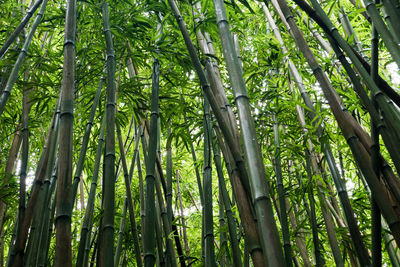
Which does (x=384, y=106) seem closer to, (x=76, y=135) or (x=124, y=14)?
(x=124, y=14)

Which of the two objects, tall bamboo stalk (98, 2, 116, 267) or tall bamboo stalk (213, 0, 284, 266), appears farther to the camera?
tall bamboo stalk (98, 2, 116, 267)

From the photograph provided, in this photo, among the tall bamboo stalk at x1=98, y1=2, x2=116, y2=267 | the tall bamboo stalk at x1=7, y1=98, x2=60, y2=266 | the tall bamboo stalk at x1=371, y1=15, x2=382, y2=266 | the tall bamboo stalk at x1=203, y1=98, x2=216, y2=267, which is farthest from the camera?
the tall bamboo stalk at x1=203, y1=98, x2=216, y2=267

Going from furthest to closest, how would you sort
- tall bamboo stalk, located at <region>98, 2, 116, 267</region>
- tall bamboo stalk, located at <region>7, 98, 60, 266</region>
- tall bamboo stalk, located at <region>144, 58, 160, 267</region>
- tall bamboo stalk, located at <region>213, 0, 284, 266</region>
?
1. tall bamboo stalk, located at <region>7, 98, 60, 266</region>
2. tall bamboo stalk, located at <region>144, 58, 160, 267</region>
3. tall bamboo stalk, located at <region>98, 2, 116, 267</region>
4. tall bamboo stalk, located at <region>213, 0, 284, 266</region>

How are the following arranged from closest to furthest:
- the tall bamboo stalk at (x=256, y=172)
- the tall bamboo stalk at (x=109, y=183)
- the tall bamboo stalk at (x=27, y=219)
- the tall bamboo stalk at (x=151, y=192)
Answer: the tall bamboo stalk at (x=256, y=172) < the tall bamboo stalk at (x=109, y=183) < the tall bamboo stalk at (x=151, y=192) < the tall bamboo stalk at (x=27, y=219)

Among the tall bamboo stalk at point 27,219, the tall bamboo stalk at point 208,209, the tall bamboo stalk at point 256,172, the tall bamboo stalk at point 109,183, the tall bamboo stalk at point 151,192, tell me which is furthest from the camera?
the tall bamboo stalk at point 208,209

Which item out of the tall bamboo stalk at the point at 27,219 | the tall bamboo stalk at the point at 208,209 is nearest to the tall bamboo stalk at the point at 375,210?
the tall bamboo stalk at the point at 208,209

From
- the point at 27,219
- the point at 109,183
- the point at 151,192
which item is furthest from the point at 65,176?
the point at 27,219

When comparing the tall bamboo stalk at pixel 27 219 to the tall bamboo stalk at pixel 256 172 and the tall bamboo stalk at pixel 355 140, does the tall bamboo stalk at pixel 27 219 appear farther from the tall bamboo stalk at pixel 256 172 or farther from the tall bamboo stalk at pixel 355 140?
the tall bamboo stalk at pixel 355 140

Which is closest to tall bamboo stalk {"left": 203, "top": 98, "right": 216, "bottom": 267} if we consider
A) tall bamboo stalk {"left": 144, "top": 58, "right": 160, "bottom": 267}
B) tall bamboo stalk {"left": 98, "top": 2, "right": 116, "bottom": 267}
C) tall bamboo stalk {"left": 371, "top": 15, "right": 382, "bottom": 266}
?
tall bamboo stalk {"left": 144, "top": 58, "right": 160, "bottom": 267}

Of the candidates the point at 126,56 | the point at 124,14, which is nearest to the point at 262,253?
the point at 126,56

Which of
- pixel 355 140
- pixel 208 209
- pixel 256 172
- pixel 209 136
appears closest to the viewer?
pixel 256 172

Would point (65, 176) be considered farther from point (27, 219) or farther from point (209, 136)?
point (209, 136)

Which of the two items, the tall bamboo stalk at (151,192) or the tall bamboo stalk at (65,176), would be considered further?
the tall bamboo stalk at (151,192)

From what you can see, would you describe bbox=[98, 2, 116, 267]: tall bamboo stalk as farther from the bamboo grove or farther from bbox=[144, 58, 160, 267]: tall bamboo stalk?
bbox=[144, 58, 160, 267]: tall bamboo stalk
